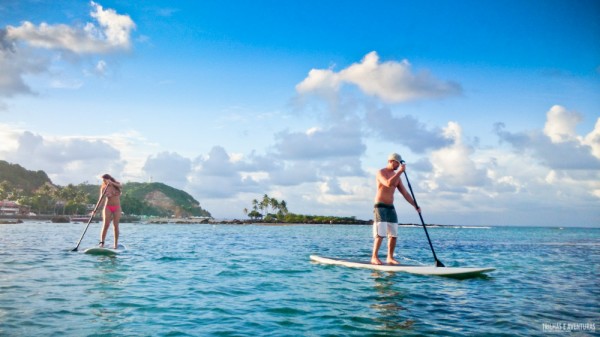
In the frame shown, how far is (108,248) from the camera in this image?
1602 centimetres

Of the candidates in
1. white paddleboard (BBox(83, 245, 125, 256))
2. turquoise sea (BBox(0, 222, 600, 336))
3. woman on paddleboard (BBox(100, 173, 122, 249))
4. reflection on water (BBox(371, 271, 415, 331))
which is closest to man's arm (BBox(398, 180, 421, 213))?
turquoise sea (BBox(0, 222, 600, 336))

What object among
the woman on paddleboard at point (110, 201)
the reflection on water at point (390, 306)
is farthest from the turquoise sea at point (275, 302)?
the woman on paddleboard at point (110, 201)

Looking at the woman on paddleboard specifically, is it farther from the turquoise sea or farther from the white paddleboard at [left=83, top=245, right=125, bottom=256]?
the turquoise sea

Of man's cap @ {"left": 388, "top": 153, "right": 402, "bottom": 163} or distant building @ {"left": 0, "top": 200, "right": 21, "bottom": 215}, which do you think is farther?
distant building @ {"left": 0, "top": 200, "right": 21, "bottom": 215}

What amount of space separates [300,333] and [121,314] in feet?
10.4

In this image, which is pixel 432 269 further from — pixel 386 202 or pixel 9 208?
pixel 9 208

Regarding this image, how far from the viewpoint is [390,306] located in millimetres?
7871

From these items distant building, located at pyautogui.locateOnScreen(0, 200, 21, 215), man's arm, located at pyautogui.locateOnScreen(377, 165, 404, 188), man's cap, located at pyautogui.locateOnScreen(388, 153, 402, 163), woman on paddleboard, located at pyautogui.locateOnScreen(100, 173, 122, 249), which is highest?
man's cap, located at pyautogui.locateOnScreen(388, 153, 402, 163)

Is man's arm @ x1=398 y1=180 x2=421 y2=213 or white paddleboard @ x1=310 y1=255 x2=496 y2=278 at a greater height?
man's arm @ x1=398 y1=180 x2=421 y2=213

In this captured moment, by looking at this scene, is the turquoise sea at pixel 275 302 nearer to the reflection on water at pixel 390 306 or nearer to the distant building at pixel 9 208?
the reflection on water at pixel 390 306

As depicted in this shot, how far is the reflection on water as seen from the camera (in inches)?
255

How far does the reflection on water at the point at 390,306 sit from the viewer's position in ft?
21.3

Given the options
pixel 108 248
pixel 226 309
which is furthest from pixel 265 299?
pixel 108 248

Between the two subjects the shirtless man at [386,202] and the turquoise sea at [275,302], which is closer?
the turquoise sea at [275,302]
